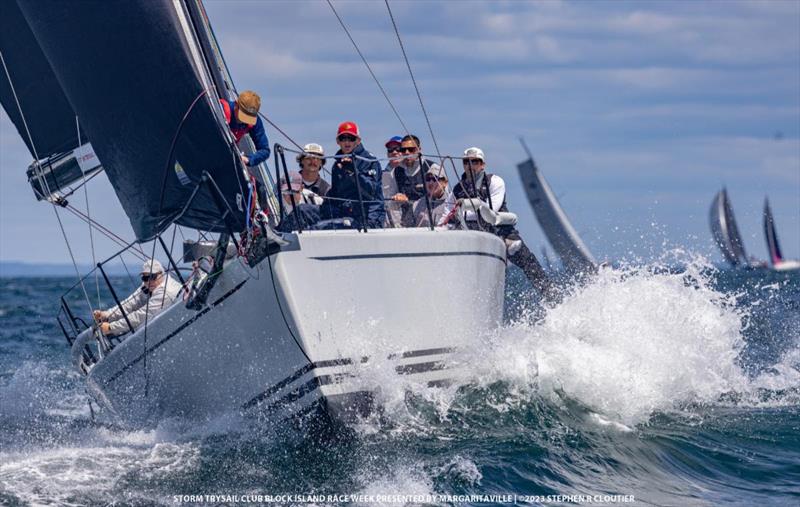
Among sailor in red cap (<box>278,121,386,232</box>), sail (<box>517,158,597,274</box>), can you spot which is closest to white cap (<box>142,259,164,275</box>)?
sailor in red cap (<box>278,121,386,232</box>)

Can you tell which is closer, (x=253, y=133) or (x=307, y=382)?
(x=307, y=382)

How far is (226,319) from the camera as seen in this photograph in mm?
6855

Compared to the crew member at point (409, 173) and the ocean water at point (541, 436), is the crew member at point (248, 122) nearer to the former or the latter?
the crew member at point (409, 173)

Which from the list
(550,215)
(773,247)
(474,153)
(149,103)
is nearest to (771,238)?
(773,247)

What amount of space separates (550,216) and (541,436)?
37834 mm

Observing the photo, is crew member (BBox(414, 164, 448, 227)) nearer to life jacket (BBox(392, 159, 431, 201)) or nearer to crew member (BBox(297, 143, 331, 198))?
life jacket (BBox(392, 159, 431, 201))

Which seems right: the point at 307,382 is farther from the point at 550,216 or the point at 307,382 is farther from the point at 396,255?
the point at 550,216

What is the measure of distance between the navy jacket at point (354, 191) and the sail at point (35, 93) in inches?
125

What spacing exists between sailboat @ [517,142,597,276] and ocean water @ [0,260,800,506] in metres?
33.2

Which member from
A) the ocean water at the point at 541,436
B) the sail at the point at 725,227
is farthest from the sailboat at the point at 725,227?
the ocean water at the point at 541,436

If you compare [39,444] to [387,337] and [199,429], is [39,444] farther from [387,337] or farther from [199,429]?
[387,337]

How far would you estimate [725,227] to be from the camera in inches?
2363

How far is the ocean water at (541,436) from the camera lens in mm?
6145

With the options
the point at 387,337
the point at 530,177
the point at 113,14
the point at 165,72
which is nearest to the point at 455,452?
the point at 387,337
